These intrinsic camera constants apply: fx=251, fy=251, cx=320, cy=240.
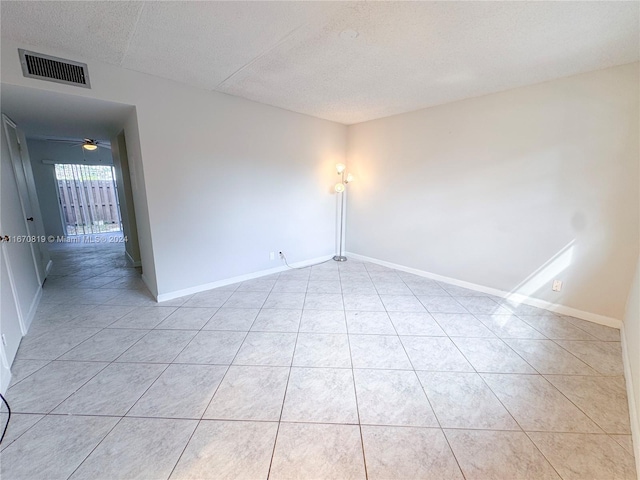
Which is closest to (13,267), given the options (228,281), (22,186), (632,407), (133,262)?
(22,186)

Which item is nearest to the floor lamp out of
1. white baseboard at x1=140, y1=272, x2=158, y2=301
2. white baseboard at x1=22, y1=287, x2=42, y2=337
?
white baseboard at x1=140, y1=272, x2=158, y2=301

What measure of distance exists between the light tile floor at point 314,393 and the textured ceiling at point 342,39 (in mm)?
2424

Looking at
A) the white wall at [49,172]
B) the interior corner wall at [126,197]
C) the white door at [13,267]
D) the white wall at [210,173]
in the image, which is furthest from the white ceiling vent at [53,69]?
the white wall at [49,172]

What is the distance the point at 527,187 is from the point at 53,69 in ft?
15.3

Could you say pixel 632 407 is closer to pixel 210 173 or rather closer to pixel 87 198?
pixel 210 173

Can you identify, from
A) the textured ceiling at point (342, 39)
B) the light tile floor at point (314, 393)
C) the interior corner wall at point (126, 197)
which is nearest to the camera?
the light tile floor at point (314, 393)

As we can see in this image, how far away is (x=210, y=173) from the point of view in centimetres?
309

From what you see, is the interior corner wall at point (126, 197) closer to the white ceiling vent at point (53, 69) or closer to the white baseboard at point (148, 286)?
the white baseboard at point (148, 286)

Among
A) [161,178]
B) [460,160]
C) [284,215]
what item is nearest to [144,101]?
[161,178]

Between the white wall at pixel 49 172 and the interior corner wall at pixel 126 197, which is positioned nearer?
the interior corner wall at pixel 126 197

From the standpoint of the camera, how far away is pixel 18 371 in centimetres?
182

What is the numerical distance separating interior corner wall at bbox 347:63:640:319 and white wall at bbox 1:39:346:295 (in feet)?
4.74

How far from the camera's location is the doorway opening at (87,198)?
638 cm

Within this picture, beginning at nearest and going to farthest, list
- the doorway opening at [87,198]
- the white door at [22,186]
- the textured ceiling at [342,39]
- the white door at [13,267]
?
the textured ceiling at [342,39], the white door at [13,267], the white door at [22,186], the doorway opening at [87,198]
